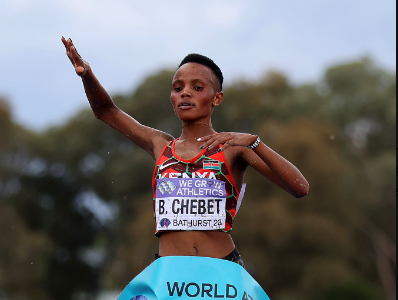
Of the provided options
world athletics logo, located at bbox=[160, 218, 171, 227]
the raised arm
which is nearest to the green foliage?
the raised arm

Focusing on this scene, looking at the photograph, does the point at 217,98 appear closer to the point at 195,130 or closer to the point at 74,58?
the point at 195,130

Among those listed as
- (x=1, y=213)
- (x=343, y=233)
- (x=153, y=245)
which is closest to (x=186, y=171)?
(x=153, y=245)

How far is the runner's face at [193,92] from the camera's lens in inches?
209

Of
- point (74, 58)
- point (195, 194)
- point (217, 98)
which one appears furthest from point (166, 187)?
point (74, 58)

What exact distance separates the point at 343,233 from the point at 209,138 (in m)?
26.7

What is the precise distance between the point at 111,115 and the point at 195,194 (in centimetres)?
131

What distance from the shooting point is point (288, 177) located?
503 centimetres

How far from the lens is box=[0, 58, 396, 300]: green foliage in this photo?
2916 cm

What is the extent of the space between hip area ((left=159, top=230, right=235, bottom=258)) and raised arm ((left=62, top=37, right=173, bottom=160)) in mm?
794

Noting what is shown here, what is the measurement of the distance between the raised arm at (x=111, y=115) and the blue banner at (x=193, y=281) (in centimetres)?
102

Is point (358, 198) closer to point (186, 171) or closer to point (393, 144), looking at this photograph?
point (393, 144)

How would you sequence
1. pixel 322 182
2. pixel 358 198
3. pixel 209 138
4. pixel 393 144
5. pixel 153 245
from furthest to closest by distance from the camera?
pixel 393 144 < pixel 358 198 < pixel 322 182 < pixel 153 245 < pixel 209 138

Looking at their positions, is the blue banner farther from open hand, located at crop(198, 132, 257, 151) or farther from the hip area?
open hand, located at crop(198, 132, 257, 151)

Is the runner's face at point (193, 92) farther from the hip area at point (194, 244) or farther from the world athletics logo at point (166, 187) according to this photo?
the hip area at point (194, 244)
